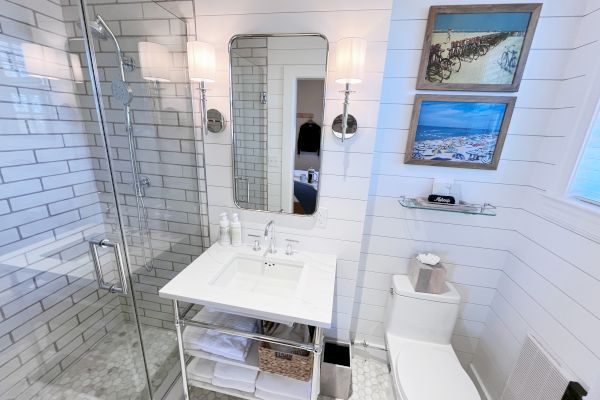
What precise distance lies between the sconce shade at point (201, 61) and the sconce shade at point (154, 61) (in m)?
0.24

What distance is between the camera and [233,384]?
1.31 metres

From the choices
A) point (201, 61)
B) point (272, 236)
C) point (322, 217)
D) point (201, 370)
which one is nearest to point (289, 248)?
point (272, 236)

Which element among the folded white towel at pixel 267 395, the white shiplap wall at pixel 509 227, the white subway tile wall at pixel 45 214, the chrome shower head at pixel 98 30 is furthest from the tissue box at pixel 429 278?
the chrome shower head at pixel 98 30

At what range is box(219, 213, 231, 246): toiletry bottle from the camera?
153 cm

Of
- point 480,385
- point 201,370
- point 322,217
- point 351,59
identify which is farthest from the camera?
point 480,385

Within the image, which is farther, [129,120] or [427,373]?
[129,120]

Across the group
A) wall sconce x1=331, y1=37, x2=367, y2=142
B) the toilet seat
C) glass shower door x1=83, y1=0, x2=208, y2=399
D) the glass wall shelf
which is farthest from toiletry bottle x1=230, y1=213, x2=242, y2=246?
the toilet seat

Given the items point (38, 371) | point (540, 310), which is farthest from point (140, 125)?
point (540, 310)

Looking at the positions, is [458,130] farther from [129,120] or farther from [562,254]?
[129,120]

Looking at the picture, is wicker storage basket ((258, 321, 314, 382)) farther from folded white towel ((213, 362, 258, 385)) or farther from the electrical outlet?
the electrical outlet

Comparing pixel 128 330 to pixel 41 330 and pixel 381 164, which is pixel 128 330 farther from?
pixel 381 164

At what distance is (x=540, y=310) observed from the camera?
1.22 meters

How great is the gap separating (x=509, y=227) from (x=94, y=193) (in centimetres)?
252

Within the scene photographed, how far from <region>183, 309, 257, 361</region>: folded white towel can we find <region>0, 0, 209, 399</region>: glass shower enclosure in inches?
18.0
